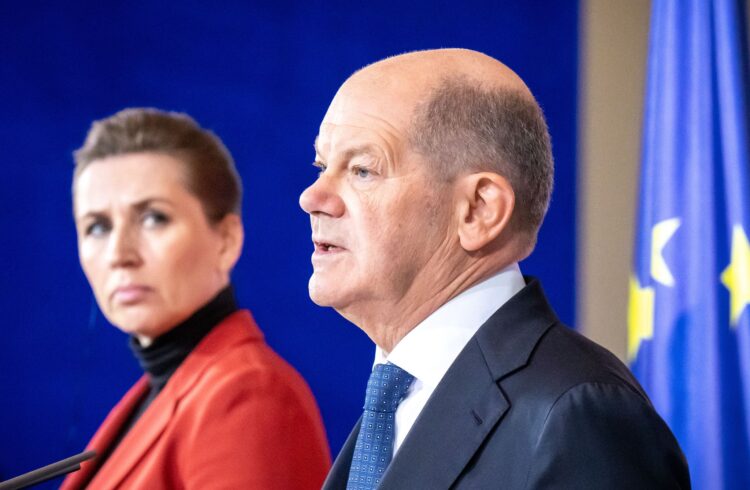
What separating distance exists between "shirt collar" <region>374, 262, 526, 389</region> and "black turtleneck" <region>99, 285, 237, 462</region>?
0.71 metres

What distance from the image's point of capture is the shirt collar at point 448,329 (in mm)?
1279

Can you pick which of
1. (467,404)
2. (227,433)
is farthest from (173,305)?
(467,404)

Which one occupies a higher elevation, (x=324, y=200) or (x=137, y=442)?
(x=324, y=200)

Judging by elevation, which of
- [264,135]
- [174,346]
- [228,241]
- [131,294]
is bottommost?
[174,346]

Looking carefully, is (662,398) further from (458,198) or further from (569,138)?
(458,198)

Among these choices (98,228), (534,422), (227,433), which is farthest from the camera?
(98,228)

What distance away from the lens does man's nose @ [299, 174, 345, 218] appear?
131 centimetres

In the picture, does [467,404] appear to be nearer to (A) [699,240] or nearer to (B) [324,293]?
(B) [324,293]

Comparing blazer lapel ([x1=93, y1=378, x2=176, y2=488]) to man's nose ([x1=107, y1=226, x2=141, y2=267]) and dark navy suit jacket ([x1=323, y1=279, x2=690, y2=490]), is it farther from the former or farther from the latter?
dark navy suit jacket ([x1=323, y1=279, x2=690, y2=490])

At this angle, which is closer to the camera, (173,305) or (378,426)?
(378,426)

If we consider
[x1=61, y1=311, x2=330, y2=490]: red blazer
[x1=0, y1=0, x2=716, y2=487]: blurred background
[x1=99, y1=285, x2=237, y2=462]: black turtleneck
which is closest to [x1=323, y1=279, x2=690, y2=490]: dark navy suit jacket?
[x1=61, y1=311, x2=330, y2=490]: red blazer

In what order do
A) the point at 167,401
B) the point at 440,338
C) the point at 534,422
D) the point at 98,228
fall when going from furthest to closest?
the point at 98,228 < the point at 167,401 < the point at 440,338 < the point at 534,422

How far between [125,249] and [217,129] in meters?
0.93

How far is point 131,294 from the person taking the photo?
2.00m
